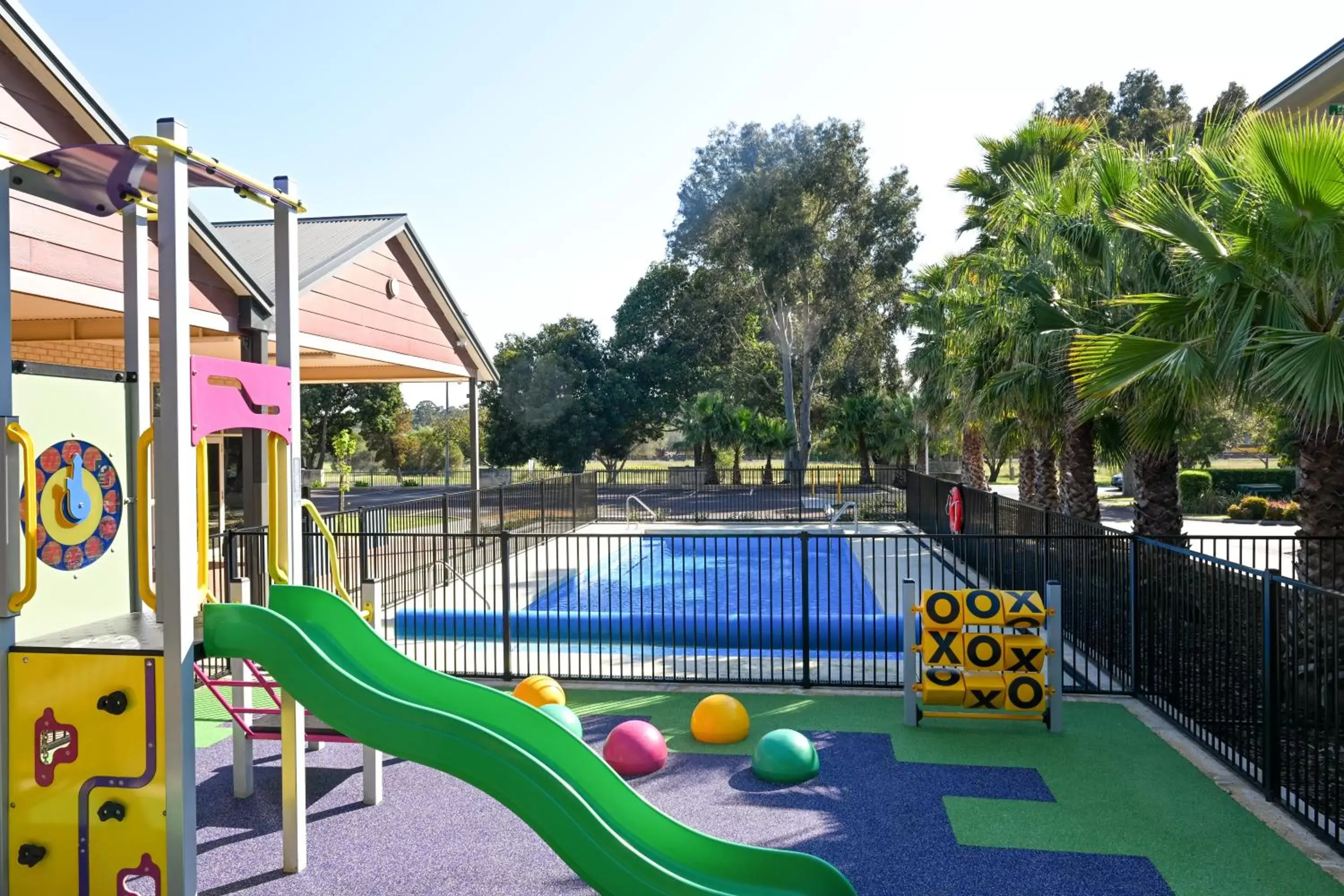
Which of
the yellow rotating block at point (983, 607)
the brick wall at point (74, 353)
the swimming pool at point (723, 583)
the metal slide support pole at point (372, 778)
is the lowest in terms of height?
the swimming pool at point (723, 583)

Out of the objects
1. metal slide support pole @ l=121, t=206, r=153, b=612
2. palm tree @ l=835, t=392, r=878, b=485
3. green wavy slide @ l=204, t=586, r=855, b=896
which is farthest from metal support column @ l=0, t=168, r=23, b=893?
palm tree @ l=835, t=392, r=878, b=485

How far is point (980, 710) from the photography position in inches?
304

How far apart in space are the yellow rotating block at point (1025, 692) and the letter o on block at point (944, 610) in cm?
64

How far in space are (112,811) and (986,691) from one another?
20.6ft

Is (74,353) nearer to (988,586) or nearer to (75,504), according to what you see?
(75,504)

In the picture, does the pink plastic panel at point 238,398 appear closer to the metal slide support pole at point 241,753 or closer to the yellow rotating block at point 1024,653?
the metal slide support pole at point 241,753

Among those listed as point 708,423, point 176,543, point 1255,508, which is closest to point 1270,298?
point 176,543

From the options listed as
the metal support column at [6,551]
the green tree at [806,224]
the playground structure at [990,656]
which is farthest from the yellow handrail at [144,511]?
the green tree at [806,224]

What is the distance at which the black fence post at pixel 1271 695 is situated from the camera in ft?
19.7

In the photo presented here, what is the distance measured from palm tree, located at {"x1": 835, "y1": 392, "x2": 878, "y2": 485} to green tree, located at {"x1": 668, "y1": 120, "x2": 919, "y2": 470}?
2.01 m

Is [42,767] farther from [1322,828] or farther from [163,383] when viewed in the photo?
[1322,828]

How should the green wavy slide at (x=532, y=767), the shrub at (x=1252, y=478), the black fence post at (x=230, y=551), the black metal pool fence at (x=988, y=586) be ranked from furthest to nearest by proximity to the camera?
the shrub at (x=1252, y=478), the black fence post at (x=230, y=551), the black metal pool fence at (x=988, y=586), the green wavy slide at (x=532, y=767)

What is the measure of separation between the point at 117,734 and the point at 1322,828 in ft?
22.4

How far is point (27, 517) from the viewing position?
475 centimetres
